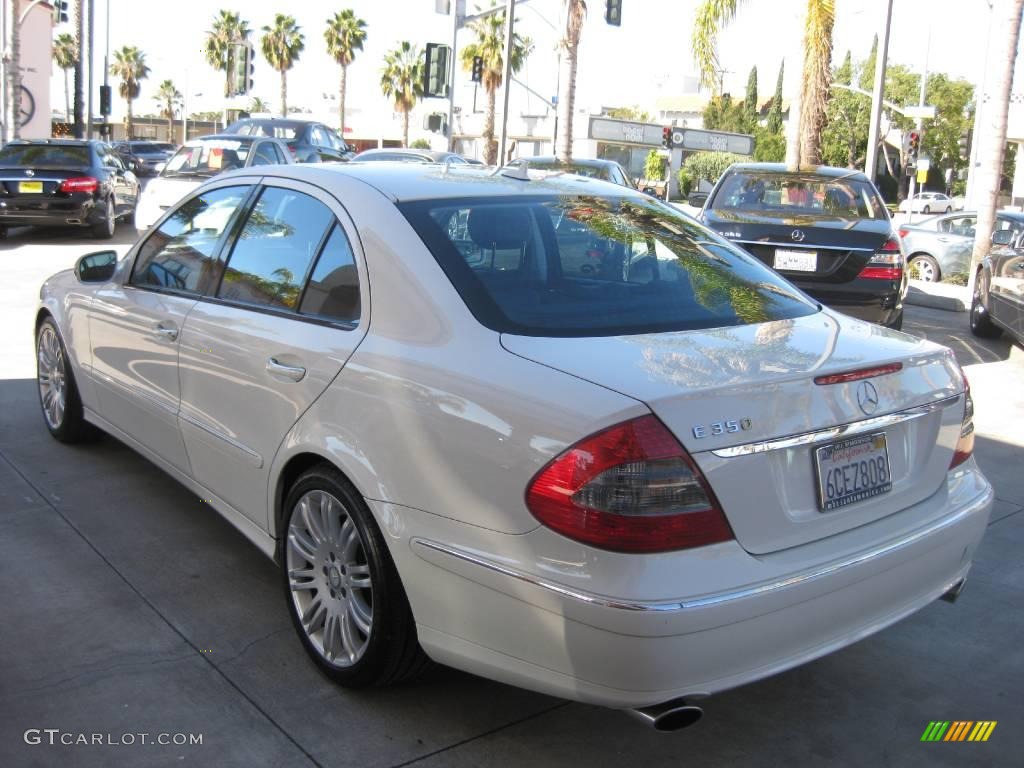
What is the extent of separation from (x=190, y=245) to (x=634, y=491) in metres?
2.66

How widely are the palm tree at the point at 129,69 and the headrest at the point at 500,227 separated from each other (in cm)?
7708

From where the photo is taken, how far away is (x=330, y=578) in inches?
135

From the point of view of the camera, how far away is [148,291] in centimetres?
465

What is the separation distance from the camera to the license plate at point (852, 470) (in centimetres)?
284

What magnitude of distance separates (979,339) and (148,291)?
29.4 ft

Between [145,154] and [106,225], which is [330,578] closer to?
[106,225]

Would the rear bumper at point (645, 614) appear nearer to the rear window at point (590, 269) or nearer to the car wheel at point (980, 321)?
the rear window at point (590, 269)

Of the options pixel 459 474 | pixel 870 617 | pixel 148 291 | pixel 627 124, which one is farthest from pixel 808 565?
pixel 627 124

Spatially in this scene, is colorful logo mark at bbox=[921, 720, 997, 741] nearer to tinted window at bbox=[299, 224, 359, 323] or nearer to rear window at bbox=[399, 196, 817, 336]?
rear window at bbox=[399, 196, 817, 336]

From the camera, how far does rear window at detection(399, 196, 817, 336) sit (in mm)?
3225

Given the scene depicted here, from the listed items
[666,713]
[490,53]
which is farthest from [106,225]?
[490,53]

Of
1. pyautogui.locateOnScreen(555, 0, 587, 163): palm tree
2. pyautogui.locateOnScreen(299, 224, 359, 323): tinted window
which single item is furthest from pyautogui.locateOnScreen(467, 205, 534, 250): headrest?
pyautogui.locateOnScreen(555, 0, 587, 163): palm tree

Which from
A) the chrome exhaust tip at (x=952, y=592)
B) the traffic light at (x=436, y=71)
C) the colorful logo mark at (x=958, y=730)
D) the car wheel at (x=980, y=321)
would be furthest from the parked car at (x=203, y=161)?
the colorful logo mark at (x=958, y=730)

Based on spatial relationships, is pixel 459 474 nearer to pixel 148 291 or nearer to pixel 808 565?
pixel 808 565
